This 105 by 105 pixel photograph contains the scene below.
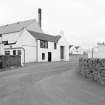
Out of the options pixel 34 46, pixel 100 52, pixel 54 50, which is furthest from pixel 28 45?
pixel 100 52

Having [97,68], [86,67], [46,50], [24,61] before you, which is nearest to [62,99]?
[97,68]

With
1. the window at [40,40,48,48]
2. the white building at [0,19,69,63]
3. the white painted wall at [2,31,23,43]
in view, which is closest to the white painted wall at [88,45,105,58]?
the white building at [0,19,69,63]

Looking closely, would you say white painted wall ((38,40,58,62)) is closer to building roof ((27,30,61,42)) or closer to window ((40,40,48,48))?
window ((40,40,48,48))

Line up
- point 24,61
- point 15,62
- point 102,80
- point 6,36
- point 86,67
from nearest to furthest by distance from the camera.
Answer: point 102,80
point 86,67
point 15,62
point 24,61
point 6,36

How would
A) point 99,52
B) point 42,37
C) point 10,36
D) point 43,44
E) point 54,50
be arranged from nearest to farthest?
1. point 99,52
2. point 43,44
3. point 42,37
4. point 54,50
5. point 10,36

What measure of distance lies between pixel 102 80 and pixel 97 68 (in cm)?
96

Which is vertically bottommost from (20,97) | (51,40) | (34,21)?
(20,97)

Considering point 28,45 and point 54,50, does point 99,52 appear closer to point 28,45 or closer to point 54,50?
point 28,45

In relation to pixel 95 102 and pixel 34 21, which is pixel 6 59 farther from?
pixel 34 21

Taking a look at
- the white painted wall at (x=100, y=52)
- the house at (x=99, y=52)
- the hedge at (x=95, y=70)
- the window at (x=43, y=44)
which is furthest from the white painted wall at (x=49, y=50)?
the hedge at (x=95, y=70)

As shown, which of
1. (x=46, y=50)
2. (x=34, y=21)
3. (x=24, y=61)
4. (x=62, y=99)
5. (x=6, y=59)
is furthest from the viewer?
(x=34, y=21)

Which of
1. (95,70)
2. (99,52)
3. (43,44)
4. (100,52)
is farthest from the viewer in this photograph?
(43,44)

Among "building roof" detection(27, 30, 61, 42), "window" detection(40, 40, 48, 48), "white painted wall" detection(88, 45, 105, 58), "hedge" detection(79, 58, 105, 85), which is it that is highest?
"building roof" detection(27, 30, 61, 42)

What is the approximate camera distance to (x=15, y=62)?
19.2m
